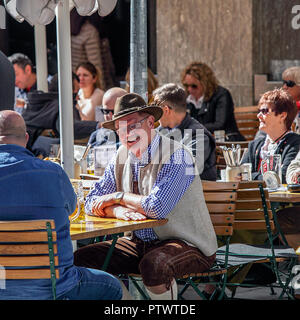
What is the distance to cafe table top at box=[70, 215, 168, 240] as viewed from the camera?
369 cm

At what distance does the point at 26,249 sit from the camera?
3.28 meters

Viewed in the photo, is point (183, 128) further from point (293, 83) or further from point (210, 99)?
point (210, 99)

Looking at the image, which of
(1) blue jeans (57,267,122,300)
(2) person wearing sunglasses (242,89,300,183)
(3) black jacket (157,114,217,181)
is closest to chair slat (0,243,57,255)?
(1) blue jeans (57,267,122,300)

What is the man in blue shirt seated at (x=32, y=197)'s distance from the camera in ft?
10.9

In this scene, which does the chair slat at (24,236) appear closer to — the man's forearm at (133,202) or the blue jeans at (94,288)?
the blue jeans at (94,288)

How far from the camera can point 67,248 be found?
3.43 meters

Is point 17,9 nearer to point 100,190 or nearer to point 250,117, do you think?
point 100,190

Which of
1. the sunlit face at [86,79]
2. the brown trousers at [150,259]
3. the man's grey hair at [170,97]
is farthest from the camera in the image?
the sunlit face at [86,79]

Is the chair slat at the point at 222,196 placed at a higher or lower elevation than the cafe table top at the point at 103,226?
higher

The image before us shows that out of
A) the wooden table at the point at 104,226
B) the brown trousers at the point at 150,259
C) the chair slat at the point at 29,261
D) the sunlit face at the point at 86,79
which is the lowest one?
the brown trousers at the point at 150,259

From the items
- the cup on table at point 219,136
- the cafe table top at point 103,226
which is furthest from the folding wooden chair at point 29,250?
the cup on table at point 219,136
